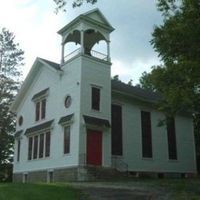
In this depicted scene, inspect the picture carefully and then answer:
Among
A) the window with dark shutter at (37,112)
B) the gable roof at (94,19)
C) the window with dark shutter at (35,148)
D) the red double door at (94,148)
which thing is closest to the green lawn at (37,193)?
the red double door at (94,148)

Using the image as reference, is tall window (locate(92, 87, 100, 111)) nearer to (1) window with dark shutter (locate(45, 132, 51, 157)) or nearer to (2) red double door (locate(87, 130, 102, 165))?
(2) red double door (locate(87, 130, 102, 165))

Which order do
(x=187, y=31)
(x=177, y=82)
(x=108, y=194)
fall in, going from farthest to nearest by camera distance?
(x=177, y=82) < (x=187, y=31) < (x=108, y=194)

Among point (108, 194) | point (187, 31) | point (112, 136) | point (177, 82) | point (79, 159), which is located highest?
point (187, 31)

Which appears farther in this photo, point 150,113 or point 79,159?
point 150,113

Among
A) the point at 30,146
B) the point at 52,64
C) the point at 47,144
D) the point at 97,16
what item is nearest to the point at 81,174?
the point at 47,144

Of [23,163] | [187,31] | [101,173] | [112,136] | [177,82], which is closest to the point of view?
[187,31]

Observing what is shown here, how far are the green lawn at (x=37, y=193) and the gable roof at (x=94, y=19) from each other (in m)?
14.0

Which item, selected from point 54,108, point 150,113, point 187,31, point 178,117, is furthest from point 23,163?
point 187,31

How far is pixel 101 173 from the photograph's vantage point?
2248cm

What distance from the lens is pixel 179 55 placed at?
19547mm

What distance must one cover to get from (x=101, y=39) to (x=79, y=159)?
30.0 feet

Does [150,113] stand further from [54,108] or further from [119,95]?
[54,108]

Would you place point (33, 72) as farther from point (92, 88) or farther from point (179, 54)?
point (179, 54)

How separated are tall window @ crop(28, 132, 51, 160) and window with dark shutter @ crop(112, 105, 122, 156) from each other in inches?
179
